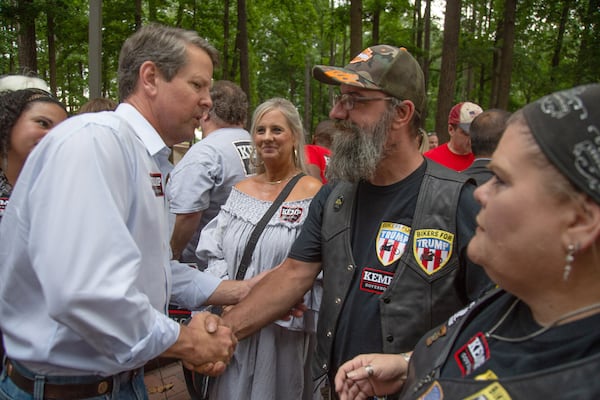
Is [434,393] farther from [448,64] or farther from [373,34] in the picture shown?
[373,34]

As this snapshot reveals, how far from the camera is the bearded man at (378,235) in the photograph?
6.70ft

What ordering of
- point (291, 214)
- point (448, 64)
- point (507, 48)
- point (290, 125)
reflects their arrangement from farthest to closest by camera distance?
point (507, 48)
point (448, 64)
point (290, 125)
point (291, 214)

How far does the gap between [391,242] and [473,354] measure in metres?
0.80

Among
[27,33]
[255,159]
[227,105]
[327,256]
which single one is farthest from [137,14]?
[327,256]

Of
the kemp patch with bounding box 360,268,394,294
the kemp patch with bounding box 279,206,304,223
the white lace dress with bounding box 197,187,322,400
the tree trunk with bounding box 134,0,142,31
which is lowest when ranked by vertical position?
the white lace dress with bounding box 197,187,322,400

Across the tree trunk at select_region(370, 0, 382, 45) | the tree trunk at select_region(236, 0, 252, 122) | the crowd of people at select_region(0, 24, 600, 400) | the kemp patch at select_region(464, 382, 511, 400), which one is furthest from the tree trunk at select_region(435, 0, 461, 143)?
the kemp patch at select_region(464, 382, 511, 400)

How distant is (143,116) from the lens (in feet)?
7.22

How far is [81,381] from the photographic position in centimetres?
182

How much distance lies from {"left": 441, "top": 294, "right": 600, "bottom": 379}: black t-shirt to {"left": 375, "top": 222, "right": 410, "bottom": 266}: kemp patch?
610mm

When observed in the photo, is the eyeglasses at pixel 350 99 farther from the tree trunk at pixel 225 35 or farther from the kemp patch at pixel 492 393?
the tree trunk at pixel 225 35

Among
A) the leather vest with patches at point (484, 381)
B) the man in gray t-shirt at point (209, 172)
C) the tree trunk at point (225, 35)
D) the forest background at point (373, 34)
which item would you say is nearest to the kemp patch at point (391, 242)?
the leather vest with patches at point (484, 381)

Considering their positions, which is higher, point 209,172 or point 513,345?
point 513,345

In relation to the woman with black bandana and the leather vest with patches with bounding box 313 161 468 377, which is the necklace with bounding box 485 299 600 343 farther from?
the leather vest with patches with bounding box 313 161 468 377

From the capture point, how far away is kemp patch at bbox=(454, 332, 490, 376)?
1359 millimetres
